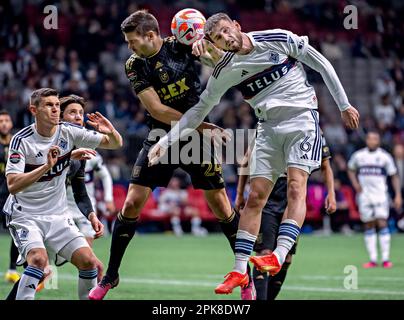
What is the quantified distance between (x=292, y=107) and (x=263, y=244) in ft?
5.31

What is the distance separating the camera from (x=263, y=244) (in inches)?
331

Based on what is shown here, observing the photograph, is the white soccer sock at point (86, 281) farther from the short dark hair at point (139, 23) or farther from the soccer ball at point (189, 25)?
the soccer ball at point (189, 25)

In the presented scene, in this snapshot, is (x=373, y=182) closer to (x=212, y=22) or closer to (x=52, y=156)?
(x=212, y=22)

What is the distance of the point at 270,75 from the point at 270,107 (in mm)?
295

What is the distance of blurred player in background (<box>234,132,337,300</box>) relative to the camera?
27.2 feet

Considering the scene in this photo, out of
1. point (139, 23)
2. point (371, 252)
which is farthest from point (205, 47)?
point (371, 252)

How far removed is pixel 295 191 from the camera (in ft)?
24.1

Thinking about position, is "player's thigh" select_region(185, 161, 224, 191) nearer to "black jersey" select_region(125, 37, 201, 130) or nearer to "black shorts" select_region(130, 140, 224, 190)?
"black shorts" select_region(130, 140, 224, 190)

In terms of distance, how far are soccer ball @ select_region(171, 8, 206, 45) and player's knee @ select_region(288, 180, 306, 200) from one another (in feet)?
5.84

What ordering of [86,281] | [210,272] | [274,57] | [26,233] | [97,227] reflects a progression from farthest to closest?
[210,272]
[97,227]
[86,281]
[274,57]
[26,233]

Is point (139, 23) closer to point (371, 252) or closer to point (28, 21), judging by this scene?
point (371, 252)

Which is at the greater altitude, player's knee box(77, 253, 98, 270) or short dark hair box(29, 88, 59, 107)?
short dark hair box(29, 88, 59, 107)

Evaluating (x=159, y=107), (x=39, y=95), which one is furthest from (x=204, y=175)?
(x=39, y=95)

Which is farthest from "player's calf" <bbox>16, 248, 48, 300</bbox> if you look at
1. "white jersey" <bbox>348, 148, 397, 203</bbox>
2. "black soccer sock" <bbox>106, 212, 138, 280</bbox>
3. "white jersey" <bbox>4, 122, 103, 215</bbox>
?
"white jersey" <bbox>348, 148, 397, 203</bbox>
